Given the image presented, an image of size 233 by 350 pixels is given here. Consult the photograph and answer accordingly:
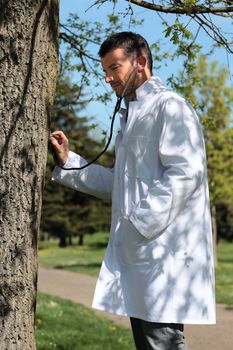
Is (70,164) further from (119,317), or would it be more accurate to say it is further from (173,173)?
(119,317)

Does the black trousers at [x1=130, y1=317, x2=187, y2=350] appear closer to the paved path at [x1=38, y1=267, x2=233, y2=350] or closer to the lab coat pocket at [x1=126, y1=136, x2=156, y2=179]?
the lab coat pocket at [x1=126, y1=136, x2=156, y2=179]

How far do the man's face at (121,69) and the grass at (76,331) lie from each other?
4.52m

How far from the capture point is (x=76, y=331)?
8.31 meters

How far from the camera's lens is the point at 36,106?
3.36 m

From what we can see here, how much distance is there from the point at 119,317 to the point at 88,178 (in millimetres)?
7075

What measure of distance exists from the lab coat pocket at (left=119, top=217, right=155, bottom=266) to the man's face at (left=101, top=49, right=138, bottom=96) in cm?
67

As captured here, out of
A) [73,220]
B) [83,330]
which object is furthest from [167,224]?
[73,220]

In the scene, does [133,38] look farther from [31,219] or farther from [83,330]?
[83,330]

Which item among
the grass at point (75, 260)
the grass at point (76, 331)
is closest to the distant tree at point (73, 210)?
the grass at point (75, 260)

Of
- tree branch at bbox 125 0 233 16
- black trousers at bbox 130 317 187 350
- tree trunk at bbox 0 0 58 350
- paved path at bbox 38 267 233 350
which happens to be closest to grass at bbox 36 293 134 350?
paved path at bbox 38 267 233 350

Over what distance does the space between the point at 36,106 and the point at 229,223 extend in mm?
45190

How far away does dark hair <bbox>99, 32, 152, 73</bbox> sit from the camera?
10.3ft

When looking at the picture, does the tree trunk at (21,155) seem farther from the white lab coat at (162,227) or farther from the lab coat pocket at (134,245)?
the lab coat pocket at (134,245)

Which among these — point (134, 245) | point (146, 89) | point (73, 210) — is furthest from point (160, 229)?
point (73, 210)
